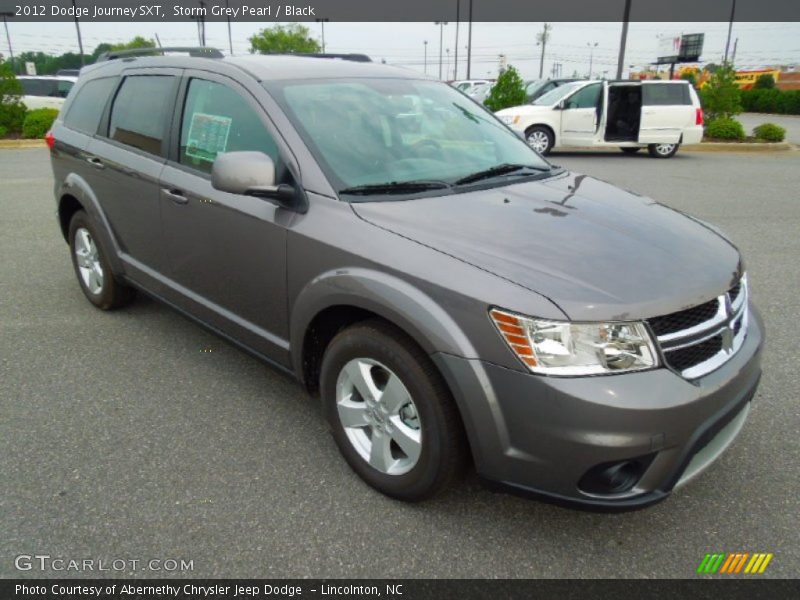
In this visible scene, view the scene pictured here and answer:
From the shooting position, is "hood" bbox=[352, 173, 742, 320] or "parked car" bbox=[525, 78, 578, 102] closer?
"hood" bbox=[352, 173, 742, 320]

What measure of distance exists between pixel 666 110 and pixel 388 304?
1424 centimetres

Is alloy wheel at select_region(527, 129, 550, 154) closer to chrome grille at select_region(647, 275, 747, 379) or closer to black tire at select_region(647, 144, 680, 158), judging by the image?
black tire at select_region(647, 144, 680, 158)

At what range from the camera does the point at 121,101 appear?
410 cm

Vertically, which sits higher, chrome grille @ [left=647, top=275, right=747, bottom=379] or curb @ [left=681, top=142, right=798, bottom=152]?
chrome grille @ [left=647, top=275, right=747, bottom=379]

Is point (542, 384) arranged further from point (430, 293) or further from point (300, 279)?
point (300, 279)

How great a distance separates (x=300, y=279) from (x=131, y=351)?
188cm

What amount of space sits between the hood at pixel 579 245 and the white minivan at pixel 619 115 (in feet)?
40.1

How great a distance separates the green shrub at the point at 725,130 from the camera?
1709cm

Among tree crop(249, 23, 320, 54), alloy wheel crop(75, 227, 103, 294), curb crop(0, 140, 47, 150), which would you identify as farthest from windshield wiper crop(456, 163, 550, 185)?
tree crop(249, 23, 320, 54)

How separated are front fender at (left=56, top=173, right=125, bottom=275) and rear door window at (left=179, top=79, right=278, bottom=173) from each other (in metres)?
1.09

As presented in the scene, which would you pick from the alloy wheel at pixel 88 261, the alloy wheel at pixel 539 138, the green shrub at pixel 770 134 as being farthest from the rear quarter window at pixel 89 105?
the green shrub at pixel 770 134

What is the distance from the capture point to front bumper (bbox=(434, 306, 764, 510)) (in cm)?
198

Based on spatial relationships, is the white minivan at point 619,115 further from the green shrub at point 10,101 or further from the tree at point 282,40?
the tree at point 282,40
